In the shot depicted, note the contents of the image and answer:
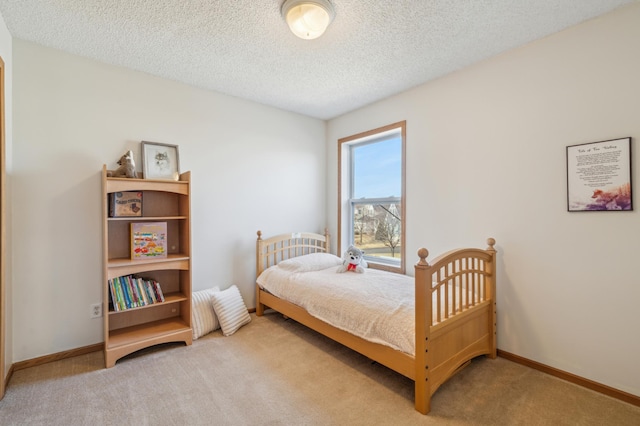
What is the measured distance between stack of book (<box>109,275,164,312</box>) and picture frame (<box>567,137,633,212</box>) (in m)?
3.28

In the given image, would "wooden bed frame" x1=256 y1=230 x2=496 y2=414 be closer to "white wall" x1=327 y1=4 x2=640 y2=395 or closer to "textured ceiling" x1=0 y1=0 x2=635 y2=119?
"white wall" x1=327 y1=4 x2=640 y2=395

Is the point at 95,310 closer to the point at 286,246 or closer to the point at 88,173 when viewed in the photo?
the point at 88,173

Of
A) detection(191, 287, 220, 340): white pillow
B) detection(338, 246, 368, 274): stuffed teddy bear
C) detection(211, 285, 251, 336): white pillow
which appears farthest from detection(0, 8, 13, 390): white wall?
detection(338, 246, 368, 274): stuffed teddy bear

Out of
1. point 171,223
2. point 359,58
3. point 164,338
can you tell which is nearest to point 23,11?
point 171,223

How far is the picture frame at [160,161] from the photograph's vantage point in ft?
8.82

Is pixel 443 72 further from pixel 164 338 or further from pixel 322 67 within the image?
pixel 164 338

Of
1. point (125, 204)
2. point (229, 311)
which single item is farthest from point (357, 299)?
point (125, 204)

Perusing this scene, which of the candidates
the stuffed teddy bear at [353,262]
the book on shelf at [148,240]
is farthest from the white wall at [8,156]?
the stuffed teddy bear at [353,262]

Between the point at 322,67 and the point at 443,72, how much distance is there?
111 centimetres

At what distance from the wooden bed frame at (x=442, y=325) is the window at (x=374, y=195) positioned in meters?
0.93

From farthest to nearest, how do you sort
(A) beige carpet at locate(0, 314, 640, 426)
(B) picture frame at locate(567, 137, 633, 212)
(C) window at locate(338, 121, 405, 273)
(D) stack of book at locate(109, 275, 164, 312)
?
1. (C) window at locate(338, 121, 405, 273)
2. (D) stack of book at locate(109, 275, 164, 312)
3. (B) picture frame at locate(567, 137, 633, 212)
4. (A) beige carpet at locate(0, 314, 640, 426)

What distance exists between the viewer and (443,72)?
2.71 meters

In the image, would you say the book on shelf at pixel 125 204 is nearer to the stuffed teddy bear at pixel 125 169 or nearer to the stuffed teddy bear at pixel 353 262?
the stuffed teddy bear at pixel 125 169

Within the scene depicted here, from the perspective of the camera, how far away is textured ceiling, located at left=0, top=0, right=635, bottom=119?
186 centimetres
